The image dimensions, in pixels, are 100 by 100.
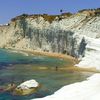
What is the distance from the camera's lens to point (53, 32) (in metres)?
96.3

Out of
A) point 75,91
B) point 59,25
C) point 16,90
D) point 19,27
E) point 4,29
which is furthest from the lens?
point 4,29

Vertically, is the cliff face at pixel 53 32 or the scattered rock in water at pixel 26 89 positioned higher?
the cliff face at pixel 53 32

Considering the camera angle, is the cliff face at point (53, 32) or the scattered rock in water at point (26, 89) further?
the cliff face at point (53, 32)

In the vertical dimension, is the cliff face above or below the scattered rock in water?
above

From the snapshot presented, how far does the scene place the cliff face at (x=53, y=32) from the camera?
3039 inches

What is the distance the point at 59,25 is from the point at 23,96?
59.7m

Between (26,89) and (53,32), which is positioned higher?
(53,32)

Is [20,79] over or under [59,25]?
under

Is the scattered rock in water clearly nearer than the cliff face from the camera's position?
Yes

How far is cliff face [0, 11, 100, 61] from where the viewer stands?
3039 inches

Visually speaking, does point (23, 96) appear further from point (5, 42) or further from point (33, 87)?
point (5, 42)

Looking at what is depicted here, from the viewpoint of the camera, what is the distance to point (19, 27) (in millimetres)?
124125

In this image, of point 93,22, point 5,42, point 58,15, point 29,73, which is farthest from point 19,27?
point 29,73

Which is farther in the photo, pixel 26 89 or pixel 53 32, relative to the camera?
pixel 53 32
